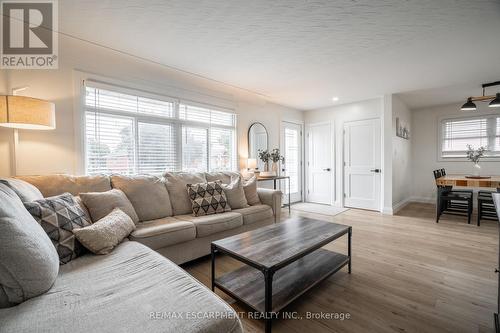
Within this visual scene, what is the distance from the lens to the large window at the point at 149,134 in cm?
275

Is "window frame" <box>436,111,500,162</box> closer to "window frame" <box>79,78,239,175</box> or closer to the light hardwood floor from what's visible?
the light hardwood floor

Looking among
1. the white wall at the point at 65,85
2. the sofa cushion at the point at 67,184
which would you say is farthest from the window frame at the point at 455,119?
the sofa cushion at the point at 67,184

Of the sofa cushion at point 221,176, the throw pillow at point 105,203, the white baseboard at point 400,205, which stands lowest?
the white baseboard at point 400,205

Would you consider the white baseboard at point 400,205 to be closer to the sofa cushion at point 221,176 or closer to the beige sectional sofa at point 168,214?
the beige sectional sofa at point 168,214

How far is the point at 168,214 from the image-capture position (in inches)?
103

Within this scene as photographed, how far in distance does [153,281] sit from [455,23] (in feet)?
10.9

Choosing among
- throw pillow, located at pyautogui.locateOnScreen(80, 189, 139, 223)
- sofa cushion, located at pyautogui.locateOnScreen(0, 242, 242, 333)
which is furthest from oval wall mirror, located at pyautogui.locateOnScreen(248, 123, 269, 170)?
sofa cushion, located at pyautogui.locateOnScreen(0, 242, 242, 333)

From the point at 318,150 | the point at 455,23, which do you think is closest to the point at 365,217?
the point at 318,150

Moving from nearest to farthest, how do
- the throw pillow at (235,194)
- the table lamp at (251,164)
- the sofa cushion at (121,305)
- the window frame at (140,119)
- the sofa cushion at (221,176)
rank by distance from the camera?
the sofa cushion at (121,305)
the window frame at (140,119)
the throw pillow at (235,194)
the sofa cushion at (221,176)
the table lamp at (251,164)

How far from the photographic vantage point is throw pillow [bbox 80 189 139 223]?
197cm

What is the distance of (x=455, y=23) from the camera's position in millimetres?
2111

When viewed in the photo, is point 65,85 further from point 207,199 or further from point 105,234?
point 207,199

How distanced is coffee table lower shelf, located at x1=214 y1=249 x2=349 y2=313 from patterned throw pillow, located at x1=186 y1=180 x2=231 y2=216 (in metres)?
0.93

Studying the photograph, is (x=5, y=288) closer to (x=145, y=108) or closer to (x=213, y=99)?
(x=145, y=108)
